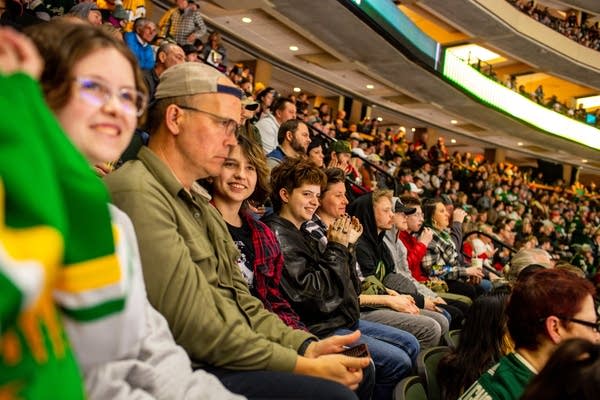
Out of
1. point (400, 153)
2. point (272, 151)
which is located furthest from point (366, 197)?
point (400, 153)

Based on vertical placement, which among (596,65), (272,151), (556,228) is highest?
(596,65)

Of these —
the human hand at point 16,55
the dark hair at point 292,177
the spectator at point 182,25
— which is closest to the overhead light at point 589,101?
the spectator at point 182,25

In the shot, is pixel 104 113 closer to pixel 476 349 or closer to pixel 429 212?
pixel 476 349

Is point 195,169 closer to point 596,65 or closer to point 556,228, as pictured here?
point 556,228

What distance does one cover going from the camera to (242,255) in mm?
2072

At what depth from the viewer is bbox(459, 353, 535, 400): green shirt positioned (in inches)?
61.4

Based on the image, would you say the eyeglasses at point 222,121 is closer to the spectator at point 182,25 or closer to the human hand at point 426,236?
the human hand at point 426,236

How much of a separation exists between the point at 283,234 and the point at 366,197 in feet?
5.07

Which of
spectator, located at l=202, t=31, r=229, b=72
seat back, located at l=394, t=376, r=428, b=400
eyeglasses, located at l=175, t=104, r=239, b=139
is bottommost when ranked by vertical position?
seat back, located at l=394, t=376, r=428, b=400

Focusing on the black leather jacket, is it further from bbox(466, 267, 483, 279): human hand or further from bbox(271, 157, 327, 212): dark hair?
bbox(466, 267, 483, 279): human hand

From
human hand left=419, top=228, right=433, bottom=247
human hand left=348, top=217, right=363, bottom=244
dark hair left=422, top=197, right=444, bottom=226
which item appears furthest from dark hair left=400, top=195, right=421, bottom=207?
human hand left=348, top=217, right=363, bottom=244

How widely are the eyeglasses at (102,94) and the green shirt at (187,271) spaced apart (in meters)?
0.43

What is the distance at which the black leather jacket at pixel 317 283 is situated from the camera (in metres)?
2.34

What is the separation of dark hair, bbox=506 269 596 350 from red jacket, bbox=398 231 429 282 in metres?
2.84
